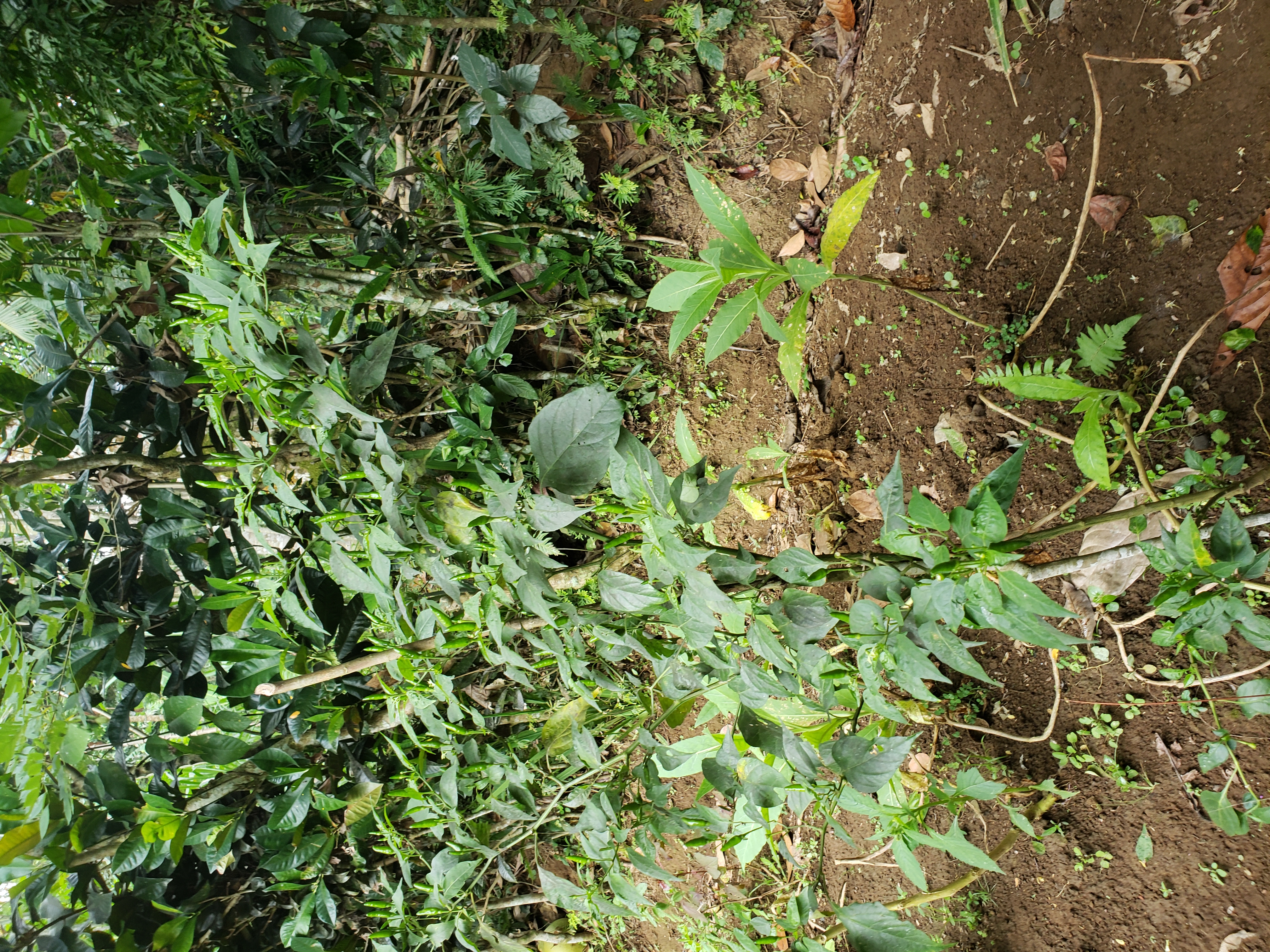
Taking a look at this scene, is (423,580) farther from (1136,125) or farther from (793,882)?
(1136,125)

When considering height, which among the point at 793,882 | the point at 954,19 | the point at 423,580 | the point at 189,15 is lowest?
the point at 793,882

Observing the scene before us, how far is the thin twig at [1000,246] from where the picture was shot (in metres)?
1.61

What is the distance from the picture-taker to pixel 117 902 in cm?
131

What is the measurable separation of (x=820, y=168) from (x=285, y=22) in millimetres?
1453

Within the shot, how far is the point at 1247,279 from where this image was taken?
1321 millimetres

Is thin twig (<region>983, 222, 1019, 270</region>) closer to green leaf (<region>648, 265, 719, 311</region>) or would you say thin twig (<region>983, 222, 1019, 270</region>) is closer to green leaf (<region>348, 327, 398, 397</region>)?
green leaf (<region>648, 265, 719, 311</region>)

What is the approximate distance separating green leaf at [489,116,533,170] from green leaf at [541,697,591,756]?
120 cm

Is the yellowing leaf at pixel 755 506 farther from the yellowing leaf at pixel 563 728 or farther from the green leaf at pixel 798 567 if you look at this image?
the green leaf at pixel 798 567

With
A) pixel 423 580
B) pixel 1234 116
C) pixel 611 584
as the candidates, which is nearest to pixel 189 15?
pixel 423 580

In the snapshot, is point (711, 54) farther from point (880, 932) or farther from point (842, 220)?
point (880, 932)

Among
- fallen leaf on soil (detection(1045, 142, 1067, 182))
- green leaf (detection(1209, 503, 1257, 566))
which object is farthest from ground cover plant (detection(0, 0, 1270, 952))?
fallen leaf on soil (detection(1045, 142, 1067, 182))

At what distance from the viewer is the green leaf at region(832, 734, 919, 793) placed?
2.98 ft

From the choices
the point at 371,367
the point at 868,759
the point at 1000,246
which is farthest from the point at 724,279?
the point at 1000,246

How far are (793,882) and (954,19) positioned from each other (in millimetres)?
2389
